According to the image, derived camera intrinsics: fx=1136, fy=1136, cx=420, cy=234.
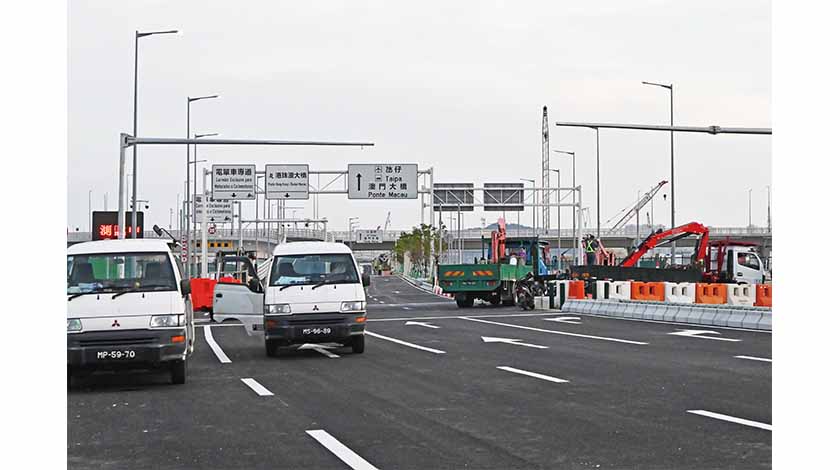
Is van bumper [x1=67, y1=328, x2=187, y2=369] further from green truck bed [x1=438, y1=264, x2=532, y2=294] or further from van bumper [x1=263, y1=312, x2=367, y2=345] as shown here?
green truck bed [x1=438, y1=264, x2=532, y2=294]

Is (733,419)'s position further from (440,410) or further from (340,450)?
(340,450)

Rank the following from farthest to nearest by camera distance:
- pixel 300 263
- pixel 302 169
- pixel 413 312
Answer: pixel 302 169
pixel 413 312
pixel 300 263

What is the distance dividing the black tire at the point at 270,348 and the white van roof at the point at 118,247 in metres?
4.26

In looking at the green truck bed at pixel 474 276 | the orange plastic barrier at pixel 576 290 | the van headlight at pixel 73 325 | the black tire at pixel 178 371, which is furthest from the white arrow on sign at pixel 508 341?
the green truck bed at pixel 474 276

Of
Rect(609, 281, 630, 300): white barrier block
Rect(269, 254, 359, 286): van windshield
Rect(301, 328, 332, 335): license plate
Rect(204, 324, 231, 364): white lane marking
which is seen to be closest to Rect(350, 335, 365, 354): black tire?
Rect(301, 328, 332, 335): license plate

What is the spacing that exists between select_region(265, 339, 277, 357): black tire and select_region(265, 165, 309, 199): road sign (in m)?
33.2

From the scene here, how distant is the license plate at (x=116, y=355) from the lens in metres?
14.8

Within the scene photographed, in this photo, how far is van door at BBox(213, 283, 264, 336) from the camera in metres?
21.0

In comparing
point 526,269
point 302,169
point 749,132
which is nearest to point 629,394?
point 749,132

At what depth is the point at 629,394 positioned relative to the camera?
1401cm

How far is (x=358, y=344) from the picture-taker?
20859mm
